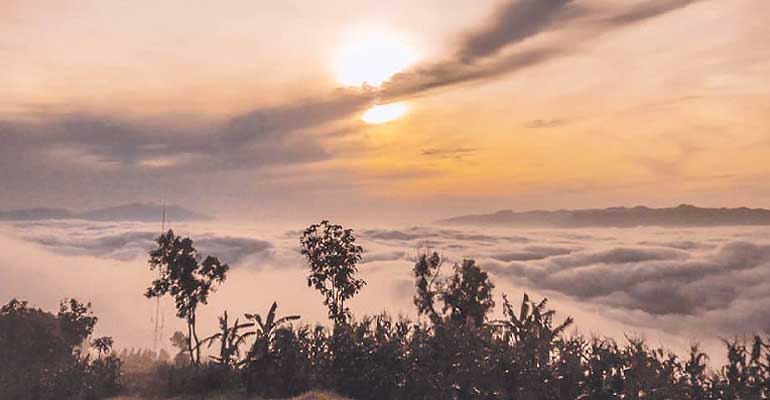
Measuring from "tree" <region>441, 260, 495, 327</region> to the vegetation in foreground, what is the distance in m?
0.07

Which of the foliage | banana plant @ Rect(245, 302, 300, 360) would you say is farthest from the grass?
the foliage

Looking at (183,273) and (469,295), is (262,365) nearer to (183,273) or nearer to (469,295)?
(183,273)

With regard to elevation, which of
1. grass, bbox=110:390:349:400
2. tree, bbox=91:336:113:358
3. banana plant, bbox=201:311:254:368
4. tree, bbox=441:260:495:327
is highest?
tree, bbox=441:260:495:327

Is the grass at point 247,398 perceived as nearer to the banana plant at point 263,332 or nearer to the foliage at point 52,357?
the banana plant at point 263,332

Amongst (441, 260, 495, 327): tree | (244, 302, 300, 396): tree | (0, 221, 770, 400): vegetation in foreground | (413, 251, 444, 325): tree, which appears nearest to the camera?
(0, 221, 770, 400): vegetation in foreground

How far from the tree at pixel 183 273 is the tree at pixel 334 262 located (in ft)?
16.7

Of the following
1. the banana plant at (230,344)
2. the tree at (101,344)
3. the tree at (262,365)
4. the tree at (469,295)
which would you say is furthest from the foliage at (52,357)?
the tree at (469,295)

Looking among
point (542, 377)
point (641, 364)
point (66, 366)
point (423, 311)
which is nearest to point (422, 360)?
point (542, 377)

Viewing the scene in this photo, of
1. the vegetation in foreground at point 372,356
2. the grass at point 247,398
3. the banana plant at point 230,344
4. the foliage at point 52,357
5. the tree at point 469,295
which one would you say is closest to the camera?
the vegetation in foreground at point 372,356

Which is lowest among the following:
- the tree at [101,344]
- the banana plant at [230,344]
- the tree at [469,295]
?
the tree at [101,344]

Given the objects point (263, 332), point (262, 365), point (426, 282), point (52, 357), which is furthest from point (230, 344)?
point (52, 357)

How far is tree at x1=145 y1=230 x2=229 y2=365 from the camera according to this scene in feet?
102

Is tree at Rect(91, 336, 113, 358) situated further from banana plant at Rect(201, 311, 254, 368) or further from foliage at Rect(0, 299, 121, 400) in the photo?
banana plant at Rect(201, 311, 254, 368)

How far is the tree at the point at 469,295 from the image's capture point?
32.8m
